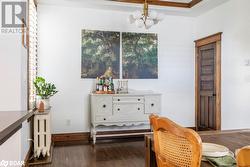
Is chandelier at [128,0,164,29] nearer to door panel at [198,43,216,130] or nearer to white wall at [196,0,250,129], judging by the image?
white wall at [196,0,250,129]

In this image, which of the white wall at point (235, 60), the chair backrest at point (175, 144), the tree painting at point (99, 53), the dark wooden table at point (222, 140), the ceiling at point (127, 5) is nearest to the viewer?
the chair backrest at point (175, 144)

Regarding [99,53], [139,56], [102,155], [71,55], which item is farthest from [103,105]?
[139,56]

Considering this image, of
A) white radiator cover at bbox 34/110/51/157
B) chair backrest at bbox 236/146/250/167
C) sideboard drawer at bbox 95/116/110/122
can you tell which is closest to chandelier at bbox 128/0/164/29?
sideboard drawer at bbox 95/116/110/122

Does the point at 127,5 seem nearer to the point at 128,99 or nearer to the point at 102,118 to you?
the point at 128,99

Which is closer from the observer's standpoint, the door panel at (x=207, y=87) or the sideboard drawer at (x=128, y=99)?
the sideboard drawer at (x=128, y=99)

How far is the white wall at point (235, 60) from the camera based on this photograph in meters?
3.81

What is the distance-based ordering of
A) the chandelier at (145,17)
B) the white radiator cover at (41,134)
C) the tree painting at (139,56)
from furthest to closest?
1. the tree painting at (139,56)
2. the white radiator cover at (41,134)
3. the chandelier at (145,17)

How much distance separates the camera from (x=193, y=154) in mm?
821

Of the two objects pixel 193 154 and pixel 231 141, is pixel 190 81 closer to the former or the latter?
pixel 231 141

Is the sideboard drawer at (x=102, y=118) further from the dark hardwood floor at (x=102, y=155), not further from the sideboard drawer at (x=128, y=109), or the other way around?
the dark hardwood floor at (x=102, y=155)

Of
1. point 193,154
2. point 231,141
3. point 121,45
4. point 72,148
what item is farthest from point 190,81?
point 193,154

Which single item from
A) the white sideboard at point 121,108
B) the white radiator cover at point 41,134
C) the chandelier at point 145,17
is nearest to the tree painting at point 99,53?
the white sideboard at point 121,108

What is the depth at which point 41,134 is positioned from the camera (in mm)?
3396
